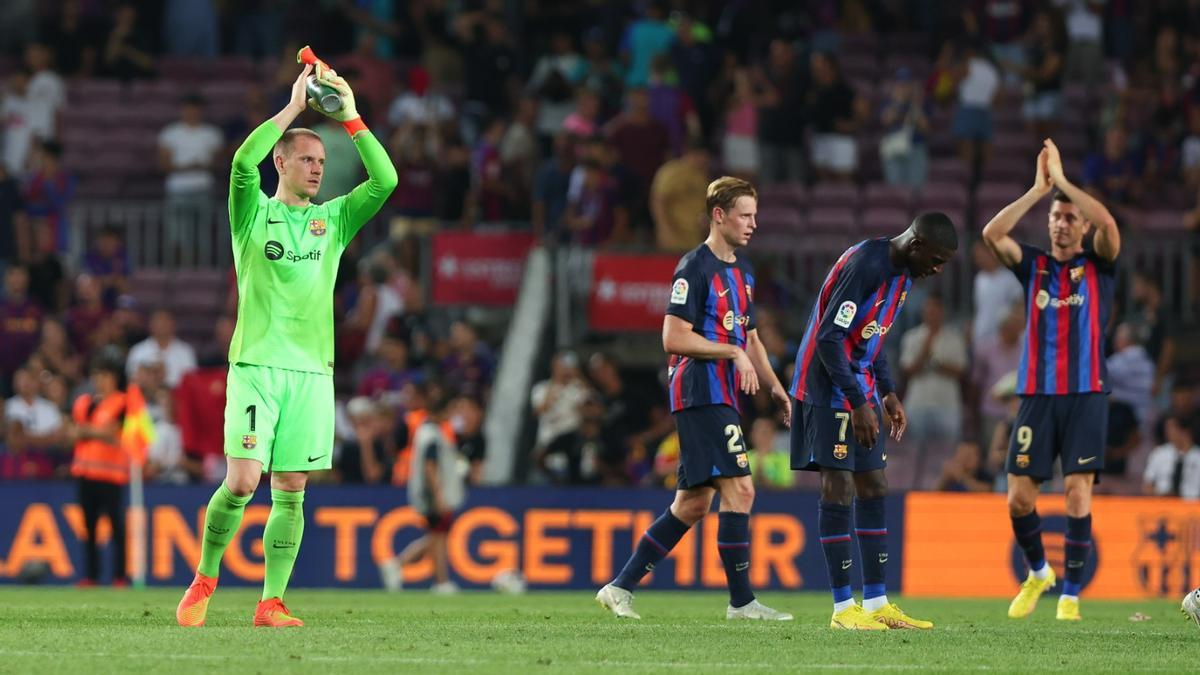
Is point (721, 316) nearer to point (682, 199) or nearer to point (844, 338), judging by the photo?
point (844, 338)

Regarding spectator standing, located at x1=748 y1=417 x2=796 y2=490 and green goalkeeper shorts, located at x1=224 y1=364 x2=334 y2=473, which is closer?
green goalkeeper shorts, located at x1=224 y1=364 x2=334 y2=473

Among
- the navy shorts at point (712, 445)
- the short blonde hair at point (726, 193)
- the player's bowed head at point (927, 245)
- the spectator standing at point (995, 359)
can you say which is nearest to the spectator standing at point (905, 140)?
the spectator standing at point (995, 359)

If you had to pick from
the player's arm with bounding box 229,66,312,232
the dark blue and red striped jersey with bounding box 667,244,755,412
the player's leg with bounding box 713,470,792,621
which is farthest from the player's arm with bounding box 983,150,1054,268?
the player's arm with bounding box 229,66,312,232

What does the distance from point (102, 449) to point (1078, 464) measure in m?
9.65

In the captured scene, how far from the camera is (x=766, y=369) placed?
39.3 feet

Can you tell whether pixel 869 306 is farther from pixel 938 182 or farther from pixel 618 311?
pixel 938 182

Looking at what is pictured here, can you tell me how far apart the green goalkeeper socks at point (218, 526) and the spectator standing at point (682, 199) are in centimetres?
1140

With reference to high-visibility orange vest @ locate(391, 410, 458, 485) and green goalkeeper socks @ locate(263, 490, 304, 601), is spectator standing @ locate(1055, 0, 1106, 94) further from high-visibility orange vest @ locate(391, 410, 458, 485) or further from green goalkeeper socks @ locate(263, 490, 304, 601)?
green goalkeeper socks @ locate(263, 490, 304, 601)

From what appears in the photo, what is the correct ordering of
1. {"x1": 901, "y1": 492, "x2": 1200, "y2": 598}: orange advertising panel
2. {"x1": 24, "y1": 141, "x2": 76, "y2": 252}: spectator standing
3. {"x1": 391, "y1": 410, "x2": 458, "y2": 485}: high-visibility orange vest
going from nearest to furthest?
{"x1": 901, "y1": 492, "x2": 1200, "y2": 598}: orange advertising panel < {"x1": 391, "y1": 410, "x2": 458, "y2": 485}: high-visibility orange vest < {"x1": 24, "y1": 141, "x2": 76, "y2": 252}: spectator standing

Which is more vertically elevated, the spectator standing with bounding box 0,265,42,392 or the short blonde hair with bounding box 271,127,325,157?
the short blonde hair with bounding box 271,127,325,157

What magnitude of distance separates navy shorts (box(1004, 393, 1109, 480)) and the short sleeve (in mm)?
2625

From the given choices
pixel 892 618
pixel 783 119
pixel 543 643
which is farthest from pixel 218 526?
pixel 783 119

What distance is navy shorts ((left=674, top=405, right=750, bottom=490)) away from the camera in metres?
11.6

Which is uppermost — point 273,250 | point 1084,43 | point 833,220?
point 1084,43
